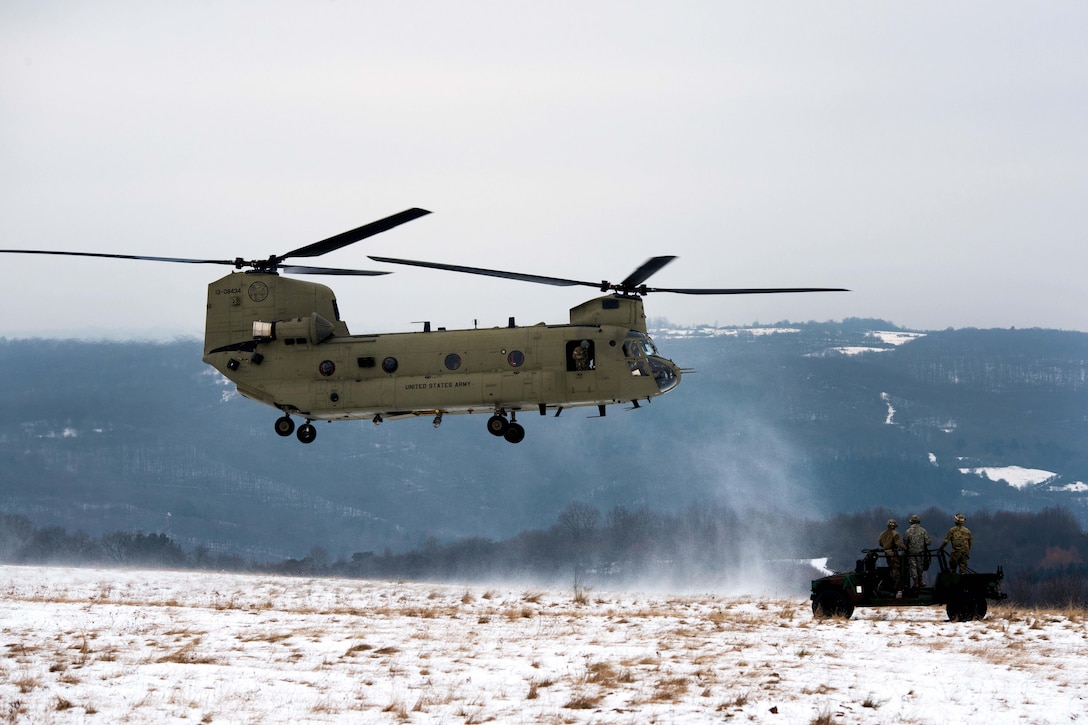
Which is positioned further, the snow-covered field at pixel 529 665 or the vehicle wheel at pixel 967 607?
the vehicle wheel at pixel 967 607

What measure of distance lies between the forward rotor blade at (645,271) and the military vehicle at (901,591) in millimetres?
10347

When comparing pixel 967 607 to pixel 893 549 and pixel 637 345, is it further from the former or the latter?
pixel 637 345

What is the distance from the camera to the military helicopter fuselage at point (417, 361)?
35.8 metres

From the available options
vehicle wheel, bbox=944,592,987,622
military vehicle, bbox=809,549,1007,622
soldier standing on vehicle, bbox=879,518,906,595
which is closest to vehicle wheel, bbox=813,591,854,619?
military vehicle, bbox=809,549,1007,622

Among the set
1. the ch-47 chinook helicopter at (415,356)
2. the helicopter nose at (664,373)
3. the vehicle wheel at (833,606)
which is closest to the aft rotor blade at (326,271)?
the ch-47 chinook helicopter at (415,356)

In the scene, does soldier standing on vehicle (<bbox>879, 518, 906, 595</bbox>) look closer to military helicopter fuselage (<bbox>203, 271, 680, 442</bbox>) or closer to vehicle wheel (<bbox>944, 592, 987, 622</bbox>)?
vehicle wheel (<bbox>944, 592, 987, 622</bbox>)

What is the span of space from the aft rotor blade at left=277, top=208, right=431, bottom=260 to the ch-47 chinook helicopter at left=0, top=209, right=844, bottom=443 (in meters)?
0.06

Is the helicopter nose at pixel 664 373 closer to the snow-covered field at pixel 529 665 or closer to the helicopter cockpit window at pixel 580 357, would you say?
the helicopter cockpit window at pixel 580 357

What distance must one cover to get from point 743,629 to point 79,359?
616 feet

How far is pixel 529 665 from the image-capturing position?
23031 millimetres

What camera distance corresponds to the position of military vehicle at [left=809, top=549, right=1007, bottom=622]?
28062 mm

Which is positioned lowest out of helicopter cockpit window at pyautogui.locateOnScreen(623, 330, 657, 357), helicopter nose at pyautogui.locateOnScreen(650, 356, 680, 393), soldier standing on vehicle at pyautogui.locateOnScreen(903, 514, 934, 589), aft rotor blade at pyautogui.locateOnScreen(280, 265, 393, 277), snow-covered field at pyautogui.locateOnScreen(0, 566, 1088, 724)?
snow-covered field at pyautogui.locateOnScreen(0, 566, 1088, 724)

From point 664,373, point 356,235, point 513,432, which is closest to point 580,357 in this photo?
point 664,373

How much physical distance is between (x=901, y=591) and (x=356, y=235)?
16370 mm
